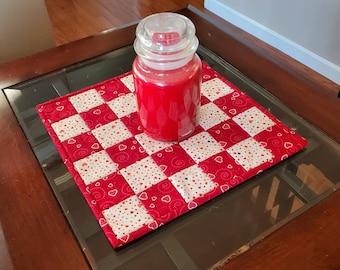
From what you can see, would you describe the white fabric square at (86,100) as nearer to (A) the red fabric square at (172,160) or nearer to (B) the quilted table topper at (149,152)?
(B) the quilted table topper at (149,152)

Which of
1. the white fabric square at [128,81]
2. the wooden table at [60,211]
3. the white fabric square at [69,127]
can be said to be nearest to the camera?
the wooden table at [60,211]

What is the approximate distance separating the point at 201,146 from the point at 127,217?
7.9 inches

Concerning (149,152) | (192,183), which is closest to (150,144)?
(149,152)

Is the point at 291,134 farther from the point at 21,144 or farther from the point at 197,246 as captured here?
the point at 21,144

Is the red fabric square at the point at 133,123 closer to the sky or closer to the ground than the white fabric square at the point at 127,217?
closer to the ground

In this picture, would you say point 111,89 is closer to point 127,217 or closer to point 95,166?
point 95,166

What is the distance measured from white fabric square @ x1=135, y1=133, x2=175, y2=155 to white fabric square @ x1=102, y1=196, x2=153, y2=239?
114 mm

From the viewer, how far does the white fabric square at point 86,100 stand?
87 cm

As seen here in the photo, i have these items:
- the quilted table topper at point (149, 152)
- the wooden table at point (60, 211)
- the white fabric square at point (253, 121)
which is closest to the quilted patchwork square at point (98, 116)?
the quilted table topper at point (149, 152)

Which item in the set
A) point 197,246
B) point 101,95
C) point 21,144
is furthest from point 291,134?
point 21,144

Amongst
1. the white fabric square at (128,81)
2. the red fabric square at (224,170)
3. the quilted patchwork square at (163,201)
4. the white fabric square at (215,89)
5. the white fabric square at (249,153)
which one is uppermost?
the quilted patchwork square at (163,201)

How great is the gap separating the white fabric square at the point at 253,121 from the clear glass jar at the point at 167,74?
10 centimetres

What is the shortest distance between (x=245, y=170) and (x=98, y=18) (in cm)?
193

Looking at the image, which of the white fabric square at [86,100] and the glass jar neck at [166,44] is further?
the white fabric square at [86,100]
